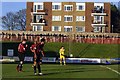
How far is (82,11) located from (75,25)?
146 inches

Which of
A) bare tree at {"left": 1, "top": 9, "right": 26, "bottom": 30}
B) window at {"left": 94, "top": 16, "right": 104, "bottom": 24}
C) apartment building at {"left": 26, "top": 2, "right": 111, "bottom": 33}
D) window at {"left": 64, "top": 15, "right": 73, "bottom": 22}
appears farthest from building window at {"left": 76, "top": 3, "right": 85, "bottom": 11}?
bare tree at {"left": 1, "top": 9, "right": 26, "bottom": 30}

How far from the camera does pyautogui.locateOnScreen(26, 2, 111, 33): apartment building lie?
9175 centimetres

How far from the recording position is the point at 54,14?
9269cm

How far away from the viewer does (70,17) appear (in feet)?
302

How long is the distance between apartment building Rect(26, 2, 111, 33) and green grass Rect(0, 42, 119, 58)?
24.2 meters

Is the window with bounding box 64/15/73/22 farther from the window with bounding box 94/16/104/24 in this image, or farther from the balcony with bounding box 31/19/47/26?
the window with bounding box 94/16/104/24

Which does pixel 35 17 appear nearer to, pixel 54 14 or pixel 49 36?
pixel 54 14

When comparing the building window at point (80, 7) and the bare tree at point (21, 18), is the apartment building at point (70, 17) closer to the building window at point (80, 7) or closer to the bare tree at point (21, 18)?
the building window at point (80, 7)

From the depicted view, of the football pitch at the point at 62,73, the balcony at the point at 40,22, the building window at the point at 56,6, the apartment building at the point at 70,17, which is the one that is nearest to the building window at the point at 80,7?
the apartment building at the point at 70,17

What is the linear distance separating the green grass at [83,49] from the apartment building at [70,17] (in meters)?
24.2

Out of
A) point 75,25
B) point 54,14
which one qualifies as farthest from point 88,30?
point 54,14

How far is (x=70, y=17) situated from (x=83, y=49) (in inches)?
1094

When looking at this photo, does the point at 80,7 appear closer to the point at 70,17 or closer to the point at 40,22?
the point at 70,17

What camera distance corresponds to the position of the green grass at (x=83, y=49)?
62384 millimetres
